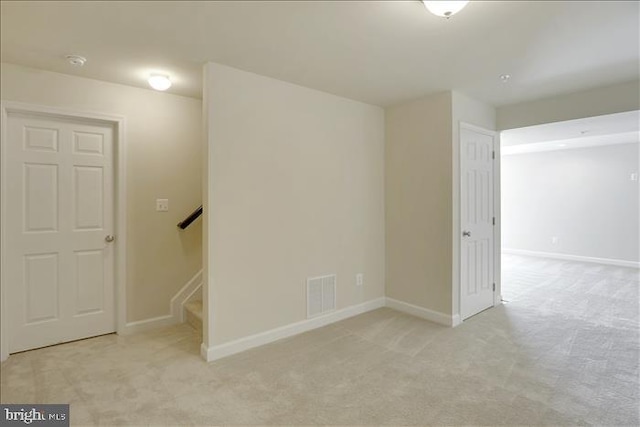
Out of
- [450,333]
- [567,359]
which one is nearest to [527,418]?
[567,359]

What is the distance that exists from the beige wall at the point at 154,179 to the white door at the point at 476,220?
9.60ft

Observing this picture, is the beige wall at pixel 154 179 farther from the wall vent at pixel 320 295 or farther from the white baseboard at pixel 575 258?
the white baseboard at pixel 575 258

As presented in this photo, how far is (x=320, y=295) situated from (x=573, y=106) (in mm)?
3309

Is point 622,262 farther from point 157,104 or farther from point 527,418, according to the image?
point 157,104

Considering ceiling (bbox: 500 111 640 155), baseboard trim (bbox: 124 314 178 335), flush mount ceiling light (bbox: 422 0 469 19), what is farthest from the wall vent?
ceiling (bbox: 500 111 640 155)

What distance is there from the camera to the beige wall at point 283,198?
9.02ft

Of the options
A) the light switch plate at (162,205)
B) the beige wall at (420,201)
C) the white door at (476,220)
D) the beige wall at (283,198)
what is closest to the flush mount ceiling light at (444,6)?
the beige wall at (283,198)

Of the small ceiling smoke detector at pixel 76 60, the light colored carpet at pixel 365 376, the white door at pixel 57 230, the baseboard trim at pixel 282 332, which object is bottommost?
the light colored carpet at pixel 365 376

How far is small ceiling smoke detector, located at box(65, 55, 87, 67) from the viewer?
2542 millimetres

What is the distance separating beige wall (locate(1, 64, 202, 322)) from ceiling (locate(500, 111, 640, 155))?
388 cm

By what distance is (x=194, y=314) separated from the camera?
3320mm

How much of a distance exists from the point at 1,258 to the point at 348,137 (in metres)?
3.33

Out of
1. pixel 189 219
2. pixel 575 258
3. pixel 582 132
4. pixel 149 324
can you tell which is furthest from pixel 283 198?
pixel 575 258

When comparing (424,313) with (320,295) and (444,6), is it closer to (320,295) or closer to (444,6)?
(320,295)
